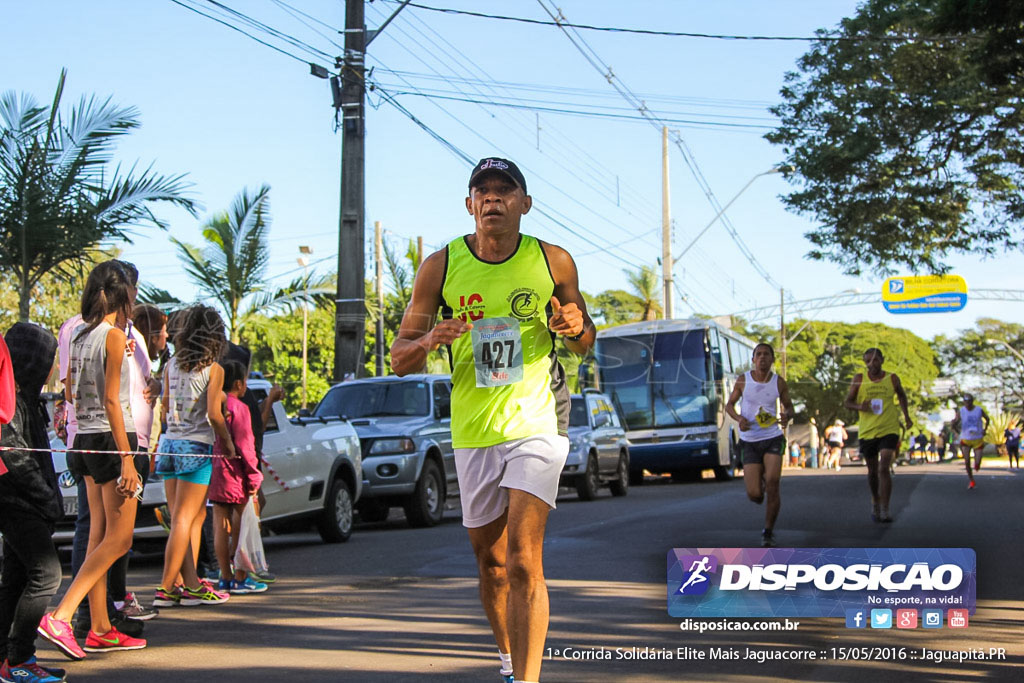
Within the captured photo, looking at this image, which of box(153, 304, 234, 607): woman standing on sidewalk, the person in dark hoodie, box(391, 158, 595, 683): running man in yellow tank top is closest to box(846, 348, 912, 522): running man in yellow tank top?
box(153, 304, 234, 607): woman standing on sidewalk

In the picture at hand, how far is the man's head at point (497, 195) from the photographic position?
15.3 feet

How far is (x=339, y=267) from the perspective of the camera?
18016mm

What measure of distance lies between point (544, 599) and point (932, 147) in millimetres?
17336

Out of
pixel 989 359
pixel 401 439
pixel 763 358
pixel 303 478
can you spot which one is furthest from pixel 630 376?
pixel 989 359

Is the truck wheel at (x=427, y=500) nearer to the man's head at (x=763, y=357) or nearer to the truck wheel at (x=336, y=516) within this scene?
the truck wheel at (x=336, y=516)

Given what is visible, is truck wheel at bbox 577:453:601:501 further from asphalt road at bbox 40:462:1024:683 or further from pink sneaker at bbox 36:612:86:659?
pink sneaker at bbox 36:612:86:659

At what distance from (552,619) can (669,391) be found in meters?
21.1

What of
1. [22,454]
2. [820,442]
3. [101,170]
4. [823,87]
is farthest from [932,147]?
[820,442]

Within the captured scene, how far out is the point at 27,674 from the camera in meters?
5.38

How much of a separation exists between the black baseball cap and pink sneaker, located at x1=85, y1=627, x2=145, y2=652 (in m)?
3.44

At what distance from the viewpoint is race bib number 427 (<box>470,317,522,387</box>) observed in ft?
14.9

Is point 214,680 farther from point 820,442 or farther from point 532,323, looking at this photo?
point 820,442

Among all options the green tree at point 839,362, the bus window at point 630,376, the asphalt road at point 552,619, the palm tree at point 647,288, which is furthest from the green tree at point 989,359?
the asphalt road at point 552,619

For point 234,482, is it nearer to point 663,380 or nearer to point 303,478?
point 303,478
